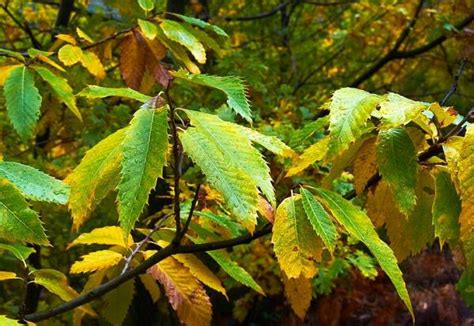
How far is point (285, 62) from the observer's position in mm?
3973

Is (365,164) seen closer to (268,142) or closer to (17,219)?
(268,142)

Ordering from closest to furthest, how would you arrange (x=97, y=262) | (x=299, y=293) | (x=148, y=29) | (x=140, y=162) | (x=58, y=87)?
(x=140, y=162), (x=299, y=293), (x=97, y=262), (x=58, y=87), (x=148, y=29)

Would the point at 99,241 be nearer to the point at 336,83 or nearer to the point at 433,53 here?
the point at 336,83

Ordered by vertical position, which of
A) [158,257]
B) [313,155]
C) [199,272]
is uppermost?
[313,155]

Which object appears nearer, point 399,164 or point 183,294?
point 399,164

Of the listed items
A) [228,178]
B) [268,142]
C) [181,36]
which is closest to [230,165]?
[228,178]

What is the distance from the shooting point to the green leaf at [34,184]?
2.04 ft

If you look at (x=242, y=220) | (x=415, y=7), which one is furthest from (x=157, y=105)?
(x=415, y=7)

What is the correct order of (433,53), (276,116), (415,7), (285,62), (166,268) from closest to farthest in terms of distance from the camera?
A: 1. (166,268)
2. (276,116)
3. (415,7)
4. (433,53)
5. (285,62)

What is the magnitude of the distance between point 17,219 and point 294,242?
0.37m

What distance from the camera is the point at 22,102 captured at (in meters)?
1.07

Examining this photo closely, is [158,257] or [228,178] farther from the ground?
[228,178]

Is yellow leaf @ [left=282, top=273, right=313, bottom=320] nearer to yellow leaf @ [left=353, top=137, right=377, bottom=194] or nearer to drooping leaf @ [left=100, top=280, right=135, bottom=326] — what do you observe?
yellow leaf @ [left=353, top=137, right=377, bottom=194]

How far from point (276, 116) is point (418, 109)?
183cm
